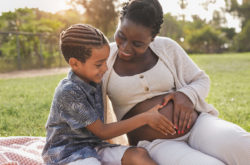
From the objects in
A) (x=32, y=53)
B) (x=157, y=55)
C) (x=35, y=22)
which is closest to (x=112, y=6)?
(x=35, y=22)

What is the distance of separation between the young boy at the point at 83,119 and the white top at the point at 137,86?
0.75ft

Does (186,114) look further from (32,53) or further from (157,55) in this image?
(32,53)

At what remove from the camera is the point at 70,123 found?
1.89 m

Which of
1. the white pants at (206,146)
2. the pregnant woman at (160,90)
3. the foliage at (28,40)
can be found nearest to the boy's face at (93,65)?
the pregnant woman at (160,90)

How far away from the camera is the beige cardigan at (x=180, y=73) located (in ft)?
7.59

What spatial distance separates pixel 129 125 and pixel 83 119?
0.32 m

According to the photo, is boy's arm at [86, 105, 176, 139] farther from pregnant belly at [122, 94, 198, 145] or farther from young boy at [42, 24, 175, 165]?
pregnant belly at [122, 94, 198, 145]

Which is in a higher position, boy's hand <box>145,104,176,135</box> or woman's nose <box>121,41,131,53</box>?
woman's nose <box>121,41,131,53</box>

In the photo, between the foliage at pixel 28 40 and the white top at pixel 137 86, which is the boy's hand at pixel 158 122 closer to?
the white top at pixel 137 86

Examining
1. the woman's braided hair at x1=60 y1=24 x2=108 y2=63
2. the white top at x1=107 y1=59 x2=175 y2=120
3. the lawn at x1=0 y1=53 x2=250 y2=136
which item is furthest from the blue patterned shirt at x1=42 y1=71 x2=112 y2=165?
the lawn at x1=0 y1=53 x2=250 y2=136

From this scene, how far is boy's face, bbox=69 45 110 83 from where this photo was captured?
1951 mm

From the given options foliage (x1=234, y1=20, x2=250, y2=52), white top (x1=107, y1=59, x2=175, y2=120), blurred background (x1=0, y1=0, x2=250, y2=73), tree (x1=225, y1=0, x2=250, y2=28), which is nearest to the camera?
white top (x1=107, y1=59, x2=175, y2=120)

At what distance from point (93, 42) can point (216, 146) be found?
108 centimetres

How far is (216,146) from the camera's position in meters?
1.88
